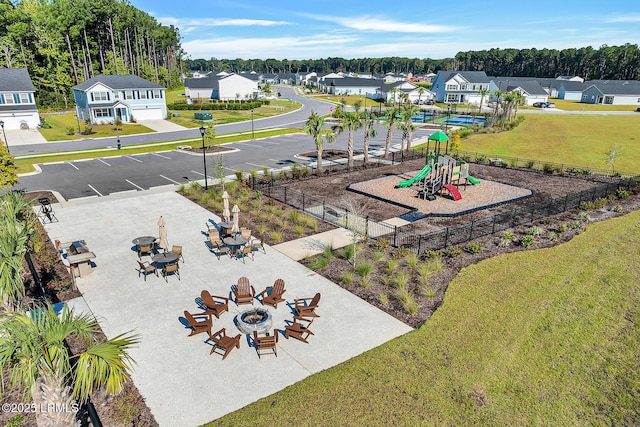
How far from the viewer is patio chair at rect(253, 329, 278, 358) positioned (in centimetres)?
1185

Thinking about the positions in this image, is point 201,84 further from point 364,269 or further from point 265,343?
point 265,343

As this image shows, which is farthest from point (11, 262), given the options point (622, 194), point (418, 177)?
point (622, 194)

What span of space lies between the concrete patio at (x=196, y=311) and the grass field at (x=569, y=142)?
35.1 metres

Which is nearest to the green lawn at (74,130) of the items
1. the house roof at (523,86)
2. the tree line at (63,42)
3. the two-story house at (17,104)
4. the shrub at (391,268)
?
the two-story house at (17,104)

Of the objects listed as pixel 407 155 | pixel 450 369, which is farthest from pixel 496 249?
pixel 407 155

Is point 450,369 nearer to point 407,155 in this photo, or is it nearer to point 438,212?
point 438,212

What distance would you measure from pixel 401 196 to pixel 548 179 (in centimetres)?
1438

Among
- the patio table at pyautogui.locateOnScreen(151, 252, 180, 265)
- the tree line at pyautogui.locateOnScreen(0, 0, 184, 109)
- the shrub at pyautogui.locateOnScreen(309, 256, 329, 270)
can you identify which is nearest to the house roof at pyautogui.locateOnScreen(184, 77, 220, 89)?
the tree line at pyautogui.locateOnScreen(0, 0, 184, 109)

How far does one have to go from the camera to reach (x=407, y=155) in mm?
41469

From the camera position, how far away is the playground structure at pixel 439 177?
1058 inches

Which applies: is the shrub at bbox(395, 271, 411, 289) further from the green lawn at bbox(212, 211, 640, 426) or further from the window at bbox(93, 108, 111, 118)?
the window at bbox(93, 108, 111, 118)

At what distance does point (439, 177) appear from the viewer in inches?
1085

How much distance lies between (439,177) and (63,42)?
297 feet

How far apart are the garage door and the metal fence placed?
47097 millimetres
